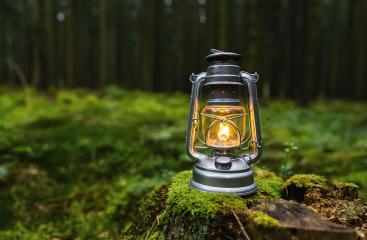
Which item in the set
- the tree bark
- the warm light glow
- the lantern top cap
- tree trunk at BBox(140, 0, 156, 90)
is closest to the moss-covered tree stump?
the warm light glow

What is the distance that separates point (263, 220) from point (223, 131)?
0.87 m

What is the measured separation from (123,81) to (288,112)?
26477 mm

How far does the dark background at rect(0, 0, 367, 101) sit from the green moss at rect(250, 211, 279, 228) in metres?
6.75

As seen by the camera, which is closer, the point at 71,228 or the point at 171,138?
the point at 71,228

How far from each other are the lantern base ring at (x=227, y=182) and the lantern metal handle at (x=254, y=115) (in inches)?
6.9

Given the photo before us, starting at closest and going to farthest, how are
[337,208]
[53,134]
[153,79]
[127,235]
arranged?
[337,208] < [127,235] < [53,134] < [153,79]

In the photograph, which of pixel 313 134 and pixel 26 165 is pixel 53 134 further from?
pixel 313 134

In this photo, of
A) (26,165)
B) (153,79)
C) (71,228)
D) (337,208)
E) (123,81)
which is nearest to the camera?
(337,208)

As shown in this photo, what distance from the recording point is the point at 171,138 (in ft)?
20.7

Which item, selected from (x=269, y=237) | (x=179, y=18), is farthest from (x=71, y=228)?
(x=179, y=18)

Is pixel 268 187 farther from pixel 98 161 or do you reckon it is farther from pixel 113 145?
pixel 113 145

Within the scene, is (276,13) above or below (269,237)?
above

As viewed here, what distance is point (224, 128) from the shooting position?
2.53 m

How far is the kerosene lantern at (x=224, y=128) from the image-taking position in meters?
2.33
